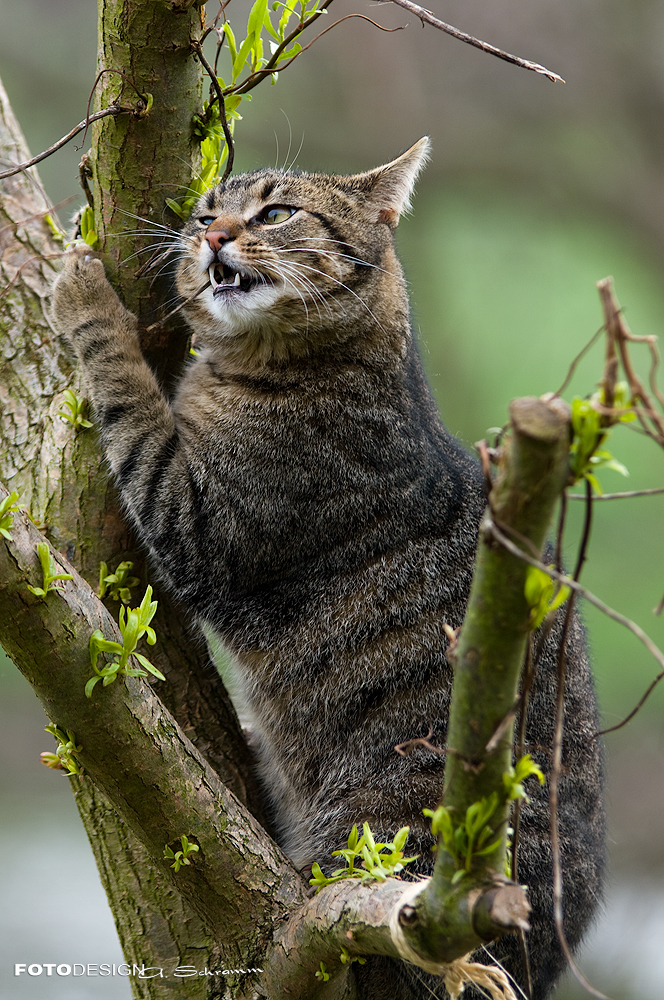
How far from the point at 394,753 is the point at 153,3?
6.88 ft

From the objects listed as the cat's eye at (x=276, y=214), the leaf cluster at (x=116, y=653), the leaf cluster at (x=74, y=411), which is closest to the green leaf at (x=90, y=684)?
the leaf cluster at (x=116, y=653)

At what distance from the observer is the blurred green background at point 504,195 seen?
257 inches

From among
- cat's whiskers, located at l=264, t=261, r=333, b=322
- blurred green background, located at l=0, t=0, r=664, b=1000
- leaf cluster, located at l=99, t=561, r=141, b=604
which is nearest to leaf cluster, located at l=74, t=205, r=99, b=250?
cat's whiskers, located at l=264, t=261, r=333, b=322

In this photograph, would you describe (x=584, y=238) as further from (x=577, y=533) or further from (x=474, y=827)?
(x=474, y=827)

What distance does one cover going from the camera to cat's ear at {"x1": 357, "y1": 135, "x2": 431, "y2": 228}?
3.19 meters

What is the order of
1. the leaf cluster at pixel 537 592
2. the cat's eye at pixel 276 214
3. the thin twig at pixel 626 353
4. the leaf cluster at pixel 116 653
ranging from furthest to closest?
the cat's eye at pixel 276 214
the leaf cluster at pixel 116 653
the leaf cluster at pixel 537 592
the thin twig at pixel 626 353

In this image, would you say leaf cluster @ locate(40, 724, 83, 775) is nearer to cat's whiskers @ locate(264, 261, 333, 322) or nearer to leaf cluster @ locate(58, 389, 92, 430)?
leaf cluster @ locate(58, 389, 92, 430)

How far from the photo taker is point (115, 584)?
261 centimetres

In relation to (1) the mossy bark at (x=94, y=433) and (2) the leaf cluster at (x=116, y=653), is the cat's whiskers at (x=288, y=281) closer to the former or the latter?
(1) the mossy bark at (x=94, y=433)

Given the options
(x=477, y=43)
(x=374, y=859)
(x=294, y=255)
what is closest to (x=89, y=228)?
(x=294, y=255)

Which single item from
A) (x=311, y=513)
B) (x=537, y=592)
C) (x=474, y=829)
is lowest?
(x=474, y=829)

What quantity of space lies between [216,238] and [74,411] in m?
0.67

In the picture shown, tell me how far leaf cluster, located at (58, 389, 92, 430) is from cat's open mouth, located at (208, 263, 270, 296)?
1.73 ft

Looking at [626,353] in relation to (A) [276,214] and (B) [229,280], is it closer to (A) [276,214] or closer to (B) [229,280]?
(B) [229,280]
